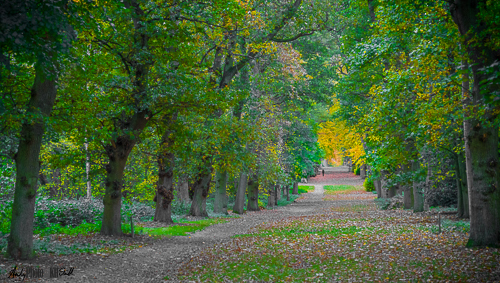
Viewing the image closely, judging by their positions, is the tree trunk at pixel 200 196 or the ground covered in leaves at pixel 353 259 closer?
the ground covered in leaves at pixel 353 259

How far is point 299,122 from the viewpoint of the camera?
31609 millimetres

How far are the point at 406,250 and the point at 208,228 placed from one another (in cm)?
895

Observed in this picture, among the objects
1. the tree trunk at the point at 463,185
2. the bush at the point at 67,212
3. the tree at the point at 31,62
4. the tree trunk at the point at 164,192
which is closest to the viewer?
the tree at the point at 31,62

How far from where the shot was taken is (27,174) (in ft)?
27.3

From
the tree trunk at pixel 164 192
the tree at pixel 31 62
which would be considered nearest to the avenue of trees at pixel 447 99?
the tree at pixel 31 62

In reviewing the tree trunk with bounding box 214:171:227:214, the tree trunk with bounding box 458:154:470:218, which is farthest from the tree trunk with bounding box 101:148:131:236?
the tree trunk with bounding box 458:154:470:218

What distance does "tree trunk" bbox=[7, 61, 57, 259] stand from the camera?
26.7 feet

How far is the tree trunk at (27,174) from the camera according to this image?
26.7 feet

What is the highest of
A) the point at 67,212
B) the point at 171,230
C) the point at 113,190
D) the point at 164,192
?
the point at 113,190

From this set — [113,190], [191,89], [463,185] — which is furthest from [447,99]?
[113,190]

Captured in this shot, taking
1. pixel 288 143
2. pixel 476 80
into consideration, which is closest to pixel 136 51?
pixel 476 80

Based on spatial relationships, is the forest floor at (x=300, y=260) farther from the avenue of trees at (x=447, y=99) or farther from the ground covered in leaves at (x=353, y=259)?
the avenue of trees at (x=447, y=99)

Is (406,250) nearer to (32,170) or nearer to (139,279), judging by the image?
(139,279)

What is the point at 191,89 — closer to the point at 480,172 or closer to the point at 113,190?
the point at 113,190
